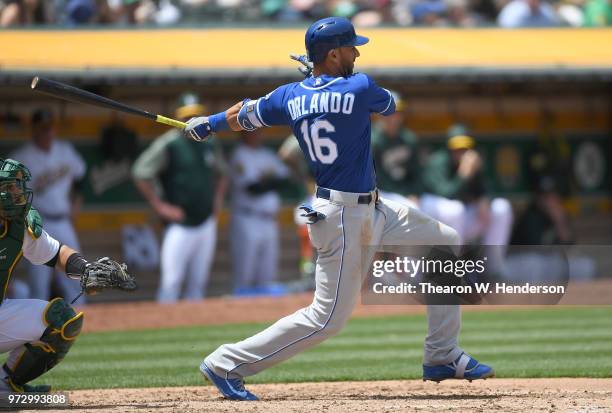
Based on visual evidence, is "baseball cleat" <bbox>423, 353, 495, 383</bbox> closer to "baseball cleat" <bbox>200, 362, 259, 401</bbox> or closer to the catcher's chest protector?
"baseball cleat" <bbox>200, 362, 259, 401</bbox>

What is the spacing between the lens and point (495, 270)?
23.5 ft

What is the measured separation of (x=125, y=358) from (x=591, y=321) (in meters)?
4.04

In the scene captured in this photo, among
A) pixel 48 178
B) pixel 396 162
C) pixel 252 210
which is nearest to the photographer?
pixel 48 178

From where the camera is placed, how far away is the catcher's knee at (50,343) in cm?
599

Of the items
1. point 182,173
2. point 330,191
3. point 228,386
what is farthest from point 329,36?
point 182,173

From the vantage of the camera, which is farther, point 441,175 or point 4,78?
point 441,175

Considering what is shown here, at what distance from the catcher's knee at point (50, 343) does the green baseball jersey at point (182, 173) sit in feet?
18.5

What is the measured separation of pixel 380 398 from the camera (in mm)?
6254

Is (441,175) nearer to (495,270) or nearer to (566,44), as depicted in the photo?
(566,44)

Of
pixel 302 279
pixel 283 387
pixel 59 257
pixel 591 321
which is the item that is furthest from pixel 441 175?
pixel 59 257

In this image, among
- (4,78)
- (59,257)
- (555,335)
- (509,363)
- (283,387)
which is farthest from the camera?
(4,78)

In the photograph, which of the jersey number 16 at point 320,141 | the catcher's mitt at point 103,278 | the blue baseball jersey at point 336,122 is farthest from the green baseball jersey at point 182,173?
the jersey number 16 at point 320,141

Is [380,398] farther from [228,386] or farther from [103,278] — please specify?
[103,278]

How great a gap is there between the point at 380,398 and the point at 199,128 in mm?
1734
